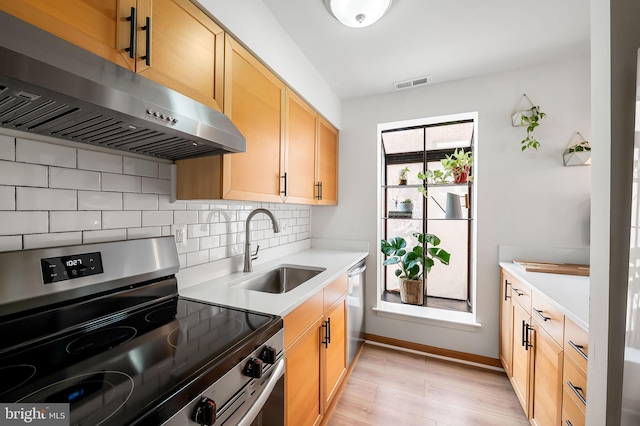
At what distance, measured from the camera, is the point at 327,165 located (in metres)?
2.49

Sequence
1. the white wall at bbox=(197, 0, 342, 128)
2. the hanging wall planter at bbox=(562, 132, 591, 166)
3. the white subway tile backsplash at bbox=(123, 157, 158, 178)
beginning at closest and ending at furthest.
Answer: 1. the white subway tile backsplash at bbox=(123, 157, 158, 178)
2. the white wall at bbox=(197, 0, 342, 128)
3. the hanging wall planter at bbox=(562, 132, 591, 166)

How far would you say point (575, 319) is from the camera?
107 cm

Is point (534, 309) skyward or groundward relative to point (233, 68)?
groundward

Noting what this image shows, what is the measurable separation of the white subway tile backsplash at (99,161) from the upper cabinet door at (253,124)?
0.44 m

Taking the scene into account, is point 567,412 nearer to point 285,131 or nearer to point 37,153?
point 285,131

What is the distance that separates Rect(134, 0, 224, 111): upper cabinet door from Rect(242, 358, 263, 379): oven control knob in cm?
105

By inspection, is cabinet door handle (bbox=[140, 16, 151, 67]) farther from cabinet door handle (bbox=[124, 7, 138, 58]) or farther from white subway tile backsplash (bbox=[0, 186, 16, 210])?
white subway tile backsplash (bbox=[0, 186, 16, 210])

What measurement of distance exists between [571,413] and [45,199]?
2271 mm

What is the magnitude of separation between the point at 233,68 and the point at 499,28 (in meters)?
1.74

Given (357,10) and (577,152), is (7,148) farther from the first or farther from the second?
(577,152)

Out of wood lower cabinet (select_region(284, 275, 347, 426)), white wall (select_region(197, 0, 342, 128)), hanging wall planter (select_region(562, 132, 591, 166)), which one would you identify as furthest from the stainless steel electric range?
hanging wall planter (select_region(562, 132, 591, 166))

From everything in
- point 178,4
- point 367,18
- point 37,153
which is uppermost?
point 367,18

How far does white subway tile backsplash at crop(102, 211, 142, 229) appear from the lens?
1067 mm

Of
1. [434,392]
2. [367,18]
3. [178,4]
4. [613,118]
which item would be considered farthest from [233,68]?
[434,392]
